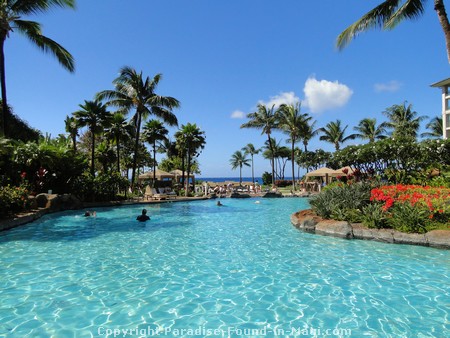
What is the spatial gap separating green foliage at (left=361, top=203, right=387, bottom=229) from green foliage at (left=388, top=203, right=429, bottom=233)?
0.29 m

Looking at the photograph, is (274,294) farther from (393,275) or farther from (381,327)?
(393,275)

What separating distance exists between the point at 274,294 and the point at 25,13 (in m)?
17.8

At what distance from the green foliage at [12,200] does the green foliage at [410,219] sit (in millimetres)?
14038

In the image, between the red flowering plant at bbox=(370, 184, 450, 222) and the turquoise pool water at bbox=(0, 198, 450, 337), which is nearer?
the turquoise pool water at bbox=(0, 198, 450, 337)

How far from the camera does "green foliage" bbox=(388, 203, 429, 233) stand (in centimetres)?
867

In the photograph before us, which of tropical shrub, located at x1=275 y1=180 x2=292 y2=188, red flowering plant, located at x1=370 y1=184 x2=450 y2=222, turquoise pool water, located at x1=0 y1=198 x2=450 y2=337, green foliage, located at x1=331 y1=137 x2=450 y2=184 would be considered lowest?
turquoise pool water, located at x1=0 y1=198 x2=450 y2=337

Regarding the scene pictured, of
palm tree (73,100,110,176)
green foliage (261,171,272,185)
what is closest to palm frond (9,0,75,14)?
palm tree (73,100,110,176)

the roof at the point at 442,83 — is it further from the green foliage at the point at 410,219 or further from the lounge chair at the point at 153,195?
the lounge chair at the point at 153,195

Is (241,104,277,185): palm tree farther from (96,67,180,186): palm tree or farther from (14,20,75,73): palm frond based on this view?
(14,20,75,73): palm frond

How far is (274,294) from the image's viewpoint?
16.8ft

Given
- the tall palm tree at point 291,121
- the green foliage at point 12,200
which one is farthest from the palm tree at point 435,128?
the green foliage at point 12,200

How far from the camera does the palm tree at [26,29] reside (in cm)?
1390

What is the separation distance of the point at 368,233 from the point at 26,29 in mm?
18431

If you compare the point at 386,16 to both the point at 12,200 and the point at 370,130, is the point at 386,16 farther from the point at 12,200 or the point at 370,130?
the point at 370,130
